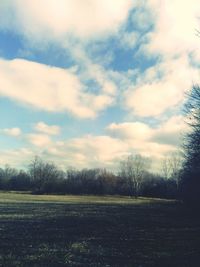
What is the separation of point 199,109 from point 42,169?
121 meters

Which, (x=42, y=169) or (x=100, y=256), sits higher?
(x=42, y=169)

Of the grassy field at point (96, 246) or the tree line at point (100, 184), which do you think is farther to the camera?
the tree line at point (100, 184)

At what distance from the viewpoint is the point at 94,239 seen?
64.2 ft

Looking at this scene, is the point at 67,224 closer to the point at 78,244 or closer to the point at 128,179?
the point at 78,244

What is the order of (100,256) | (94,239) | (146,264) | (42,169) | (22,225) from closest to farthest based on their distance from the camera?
(146,264)
(100,256)
(94,239)
(22,225)
(42,169)

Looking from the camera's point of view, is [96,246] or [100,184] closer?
[96,246]

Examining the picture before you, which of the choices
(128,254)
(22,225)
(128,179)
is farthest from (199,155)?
(128,179)

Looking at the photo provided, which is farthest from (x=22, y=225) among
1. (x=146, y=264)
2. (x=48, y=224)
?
(x=146, y=264)

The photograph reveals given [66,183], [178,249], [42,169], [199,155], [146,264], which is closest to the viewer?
[146,264]

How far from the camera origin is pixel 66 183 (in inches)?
4872

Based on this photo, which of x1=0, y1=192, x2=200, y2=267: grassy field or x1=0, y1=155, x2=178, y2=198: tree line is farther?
x1=0, y1=155, x2=178, y2=198: tree line

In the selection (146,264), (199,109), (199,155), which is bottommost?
(146,264)

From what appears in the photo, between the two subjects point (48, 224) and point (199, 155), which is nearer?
point (48, 224)

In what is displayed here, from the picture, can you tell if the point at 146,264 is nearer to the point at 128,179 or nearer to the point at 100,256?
the point at 100,256
